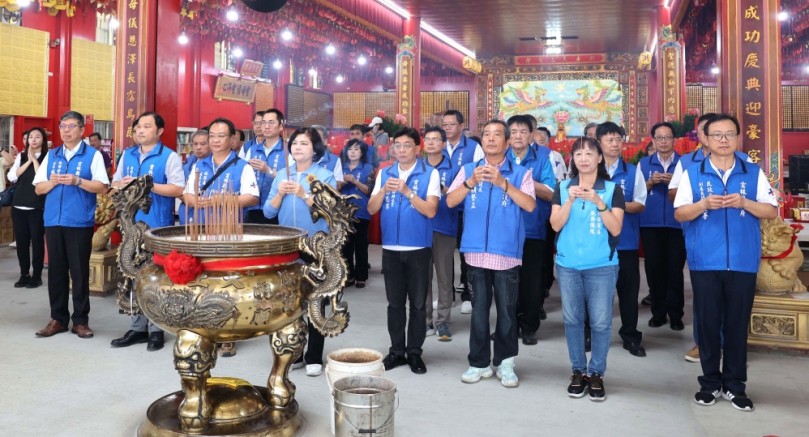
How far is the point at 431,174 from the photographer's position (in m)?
3.25

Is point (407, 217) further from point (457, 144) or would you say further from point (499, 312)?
point (457, 144)

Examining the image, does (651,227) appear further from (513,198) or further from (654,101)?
(654,101)

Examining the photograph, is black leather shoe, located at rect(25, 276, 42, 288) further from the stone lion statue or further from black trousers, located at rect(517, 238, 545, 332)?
the stone lion statue

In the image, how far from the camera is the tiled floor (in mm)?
2549

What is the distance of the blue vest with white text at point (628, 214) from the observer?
3.64m

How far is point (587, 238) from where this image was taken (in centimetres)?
283

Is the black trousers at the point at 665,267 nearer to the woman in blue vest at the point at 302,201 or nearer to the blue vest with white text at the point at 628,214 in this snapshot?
the blue vest with white text at the point at 628,214

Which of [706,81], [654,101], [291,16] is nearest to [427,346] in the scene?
[291,16]

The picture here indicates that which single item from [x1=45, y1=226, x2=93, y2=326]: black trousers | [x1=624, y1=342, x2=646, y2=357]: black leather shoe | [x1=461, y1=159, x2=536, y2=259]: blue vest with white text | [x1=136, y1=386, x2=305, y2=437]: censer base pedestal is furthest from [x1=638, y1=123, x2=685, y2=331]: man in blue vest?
[x1=45, y1=226, x2=93, y2=326]: black trousers

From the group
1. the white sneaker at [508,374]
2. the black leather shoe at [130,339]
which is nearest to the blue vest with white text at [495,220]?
the white sneaker at [508,374]

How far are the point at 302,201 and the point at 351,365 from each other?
Answer: 3.30 ft

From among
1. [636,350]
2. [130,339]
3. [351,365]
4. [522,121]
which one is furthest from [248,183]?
[636,350]

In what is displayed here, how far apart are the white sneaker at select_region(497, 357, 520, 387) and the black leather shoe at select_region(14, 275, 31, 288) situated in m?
4.24

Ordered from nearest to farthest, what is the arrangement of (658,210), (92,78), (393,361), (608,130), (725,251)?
1. (725,251)
2. (393,361)
3. (608,130)
4. (658,210)
5. (92,78)
